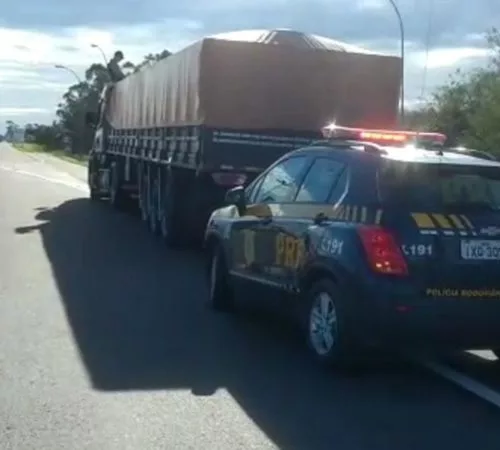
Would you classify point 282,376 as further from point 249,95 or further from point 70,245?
point 70,245

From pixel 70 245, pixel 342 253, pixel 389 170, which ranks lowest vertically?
pixel 70 245

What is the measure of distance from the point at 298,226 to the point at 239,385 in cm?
161

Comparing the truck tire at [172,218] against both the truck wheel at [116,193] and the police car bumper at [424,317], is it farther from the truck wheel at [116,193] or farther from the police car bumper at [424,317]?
the police car bumper at [424,317]

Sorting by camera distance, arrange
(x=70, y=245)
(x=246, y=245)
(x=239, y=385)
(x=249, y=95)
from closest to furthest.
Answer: (x=239, y=385), (x=246, y=245), (x=249, y=95), (x=70, y=245)

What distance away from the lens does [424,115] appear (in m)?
45.1

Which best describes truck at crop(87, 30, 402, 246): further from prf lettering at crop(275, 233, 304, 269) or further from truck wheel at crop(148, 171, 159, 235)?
prf lettering at crop(275, 233, 304, 269)

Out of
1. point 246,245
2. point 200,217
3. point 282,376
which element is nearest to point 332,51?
point 200,217

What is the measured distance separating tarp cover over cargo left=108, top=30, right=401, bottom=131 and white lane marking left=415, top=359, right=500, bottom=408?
7.98 meters

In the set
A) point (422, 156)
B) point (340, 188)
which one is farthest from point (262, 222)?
point (422, 156)

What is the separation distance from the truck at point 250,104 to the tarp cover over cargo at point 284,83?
0.01 metres

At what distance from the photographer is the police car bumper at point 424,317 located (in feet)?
27.2

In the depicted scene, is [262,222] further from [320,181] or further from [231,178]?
[231,178]

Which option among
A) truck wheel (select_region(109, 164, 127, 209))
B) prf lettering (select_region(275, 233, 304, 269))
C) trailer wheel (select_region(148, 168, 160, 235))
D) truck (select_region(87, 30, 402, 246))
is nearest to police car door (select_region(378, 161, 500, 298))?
prf lettering (select_region(275, 233, 304, 269))

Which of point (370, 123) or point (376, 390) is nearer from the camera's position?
point (376, 390)
